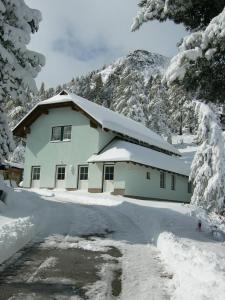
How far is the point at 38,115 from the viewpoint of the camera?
33.7 m

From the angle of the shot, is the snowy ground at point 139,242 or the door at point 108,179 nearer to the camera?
the snowy ground at point 139,242

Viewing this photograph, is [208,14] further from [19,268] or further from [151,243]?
[19,268]

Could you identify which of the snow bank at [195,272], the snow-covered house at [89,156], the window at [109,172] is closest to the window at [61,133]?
the snow-covered house at [89,156]

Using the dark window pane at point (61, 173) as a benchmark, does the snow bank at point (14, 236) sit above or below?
below

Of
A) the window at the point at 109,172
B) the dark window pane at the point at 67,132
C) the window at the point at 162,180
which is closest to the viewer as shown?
the window at the point at 109,172

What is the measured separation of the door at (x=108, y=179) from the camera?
1141 inches

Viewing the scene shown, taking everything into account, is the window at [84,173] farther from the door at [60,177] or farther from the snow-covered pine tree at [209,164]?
the snow-covered pine tree at [209,164]

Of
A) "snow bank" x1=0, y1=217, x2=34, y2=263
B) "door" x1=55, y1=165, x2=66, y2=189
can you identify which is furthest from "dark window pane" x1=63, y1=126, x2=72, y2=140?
"snow bank" x1=0, y1=217, x2=34, y2=263

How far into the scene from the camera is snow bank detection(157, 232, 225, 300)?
5.60m

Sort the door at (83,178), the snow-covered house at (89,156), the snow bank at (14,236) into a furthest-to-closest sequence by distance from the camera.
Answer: the door at (83,178)
the snow-covered house at (89,156)
the snow bank at (14,236)

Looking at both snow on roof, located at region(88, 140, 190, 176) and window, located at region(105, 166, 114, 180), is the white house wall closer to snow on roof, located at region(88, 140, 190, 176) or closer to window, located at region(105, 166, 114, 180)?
snow on roof, located at region(88, 140, 190, 176)

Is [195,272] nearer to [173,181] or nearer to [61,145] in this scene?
[61,145]

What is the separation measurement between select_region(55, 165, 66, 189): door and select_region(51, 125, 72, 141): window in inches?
90.9

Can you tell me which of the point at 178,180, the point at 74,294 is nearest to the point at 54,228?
the point at 74,294
